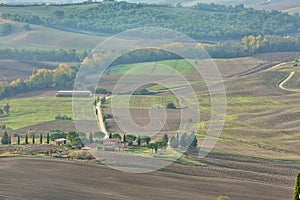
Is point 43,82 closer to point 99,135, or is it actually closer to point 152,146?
point 99,135

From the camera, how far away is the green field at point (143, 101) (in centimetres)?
9444

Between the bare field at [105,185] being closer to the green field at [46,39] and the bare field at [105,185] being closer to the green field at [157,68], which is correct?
the green field at [157,68]

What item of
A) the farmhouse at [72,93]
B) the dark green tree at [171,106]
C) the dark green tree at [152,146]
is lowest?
the dark green tree at [152,146]

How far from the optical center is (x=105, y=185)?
173 feet

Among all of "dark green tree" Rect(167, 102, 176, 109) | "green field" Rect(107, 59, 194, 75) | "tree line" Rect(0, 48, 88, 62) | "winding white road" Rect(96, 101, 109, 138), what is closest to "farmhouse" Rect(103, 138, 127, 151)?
"winding white road" Rect(96, 101, 109, 138)

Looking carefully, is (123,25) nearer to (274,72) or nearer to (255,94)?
(274,72)

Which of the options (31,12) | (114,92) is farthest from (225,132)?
(31,12)

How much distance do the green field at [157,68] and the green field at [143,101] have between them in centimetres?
2134

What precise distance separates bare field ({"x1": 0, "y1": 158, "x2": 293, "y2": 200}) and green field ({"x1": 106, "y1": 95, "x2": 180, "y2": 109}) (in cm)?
3440

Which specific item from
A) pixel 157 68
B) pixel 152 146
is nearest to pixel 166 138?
pixel 152 146

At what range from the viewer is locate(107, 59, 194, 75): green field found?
125062 millimetres

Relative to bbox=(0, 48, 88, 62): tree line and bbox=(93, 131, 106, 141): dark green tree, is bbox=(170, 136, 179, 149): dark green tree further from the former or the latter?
bbox=(0, 48, 88, 62): tree line

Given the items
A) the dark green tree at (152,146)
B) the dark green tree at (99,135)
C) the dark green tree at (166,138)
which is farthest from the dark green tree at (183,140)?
the dark green tree at (99,135)

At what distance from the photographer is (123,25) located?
199 metres
